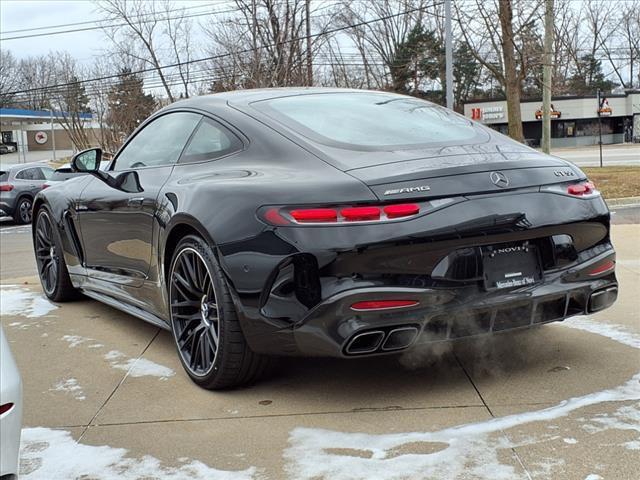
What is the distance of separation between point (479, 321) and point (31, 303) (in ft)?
13.8

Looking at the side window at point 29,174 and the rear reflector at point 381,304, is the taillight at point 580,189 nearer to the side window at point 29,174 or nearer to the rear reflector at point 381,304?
the rear reflector at point 381,304

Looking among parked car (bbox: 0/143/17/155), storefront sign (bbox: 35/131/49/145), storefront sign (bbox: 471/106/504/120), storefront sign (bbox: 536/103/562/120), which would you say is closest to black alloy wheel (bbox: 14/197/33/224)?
storefront sign (bbox: 471/106/504/120)

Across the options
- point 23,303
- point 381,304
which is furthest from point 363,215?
point 23,303

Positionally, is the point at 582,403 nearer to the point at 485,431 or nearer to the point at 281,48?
the point at 485,431

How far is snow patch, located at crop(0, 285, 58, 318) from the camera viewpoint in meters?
5.65

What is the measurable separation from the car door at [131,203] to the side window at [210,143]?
11cm

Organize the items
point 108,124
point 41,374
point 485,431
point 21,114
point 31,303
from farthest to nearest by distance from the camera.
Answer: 1. point 21,114
2. point 108,124
3. point 31,303
4. point 41,374
5. point 485,431

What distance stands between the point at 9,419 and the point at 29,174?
56.7 ft

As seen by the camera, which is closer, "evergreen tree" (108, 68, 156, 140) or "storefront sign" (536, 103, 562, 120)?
"evergreen tree" (108, 68, 156, 140)

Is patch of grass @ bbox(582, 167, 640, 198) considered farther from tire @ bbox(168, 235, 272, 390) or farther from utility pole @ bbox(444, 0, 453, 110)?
tire @ bbox(168, 235, 272, 390)

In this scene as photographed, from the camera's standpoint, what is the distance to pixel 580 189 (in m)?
3.46

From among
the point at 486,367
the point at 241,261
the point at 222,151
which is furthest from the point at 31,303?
the point at 486,367

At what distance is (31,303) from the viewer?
236 inches

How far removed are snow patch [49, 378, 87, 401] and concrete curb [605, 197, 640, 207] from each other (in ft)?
36.3
